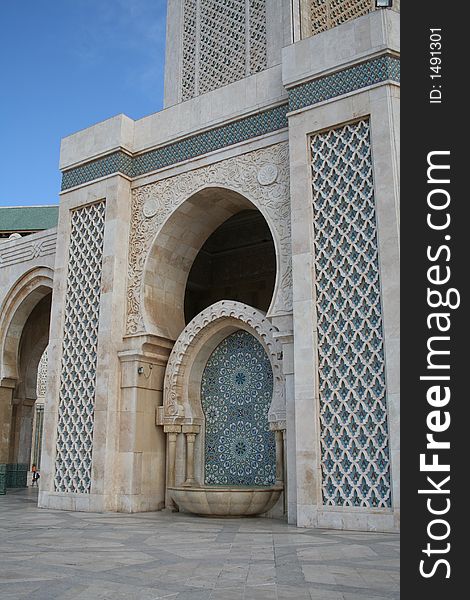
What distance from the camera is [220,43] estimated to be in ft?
31.0

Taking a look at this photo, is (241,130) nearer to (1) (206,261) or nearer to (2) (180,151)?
(2) (180,151)

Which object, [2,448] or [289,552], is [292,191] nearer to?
[289,552]

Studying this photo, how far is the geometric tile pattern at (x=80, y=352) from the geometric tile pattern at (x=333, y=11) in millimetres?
3715

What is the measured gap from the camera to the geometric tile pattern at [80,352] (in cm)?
739

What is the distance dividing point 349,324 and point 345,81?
7.96ft

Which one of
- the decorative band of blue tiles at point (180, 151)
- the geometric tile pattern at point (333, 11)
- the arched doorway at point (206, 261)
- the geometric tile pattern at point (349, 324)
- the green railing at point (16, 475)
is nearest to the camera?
the geometric tile pattern at point (349, 324)

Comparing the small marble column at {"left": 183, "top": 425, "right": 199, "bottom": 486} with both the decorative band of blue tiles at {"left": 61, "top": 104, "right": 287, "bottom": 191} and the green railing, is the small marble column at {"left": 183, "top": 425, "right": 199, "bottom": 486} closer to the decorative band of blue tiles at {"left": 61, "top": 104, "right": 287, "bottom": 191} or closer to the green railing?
the decorative band of blue tiles at {"left": 61, "top": 104, "right": 287, "bottom": 191}

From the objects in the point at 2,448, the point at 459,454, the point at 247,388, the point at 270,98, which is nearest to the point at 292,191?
the point at 270,98

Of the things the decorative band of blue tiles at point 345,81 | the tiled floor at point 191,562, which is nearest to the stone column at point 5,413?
the tiled floor at point 191,562

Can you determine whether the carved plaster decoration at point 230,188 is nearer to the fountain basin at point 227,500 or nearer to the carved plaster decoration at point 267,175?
the carved plaster decoration at point 267,175

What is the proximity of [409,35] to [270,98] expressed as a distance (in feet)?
15.6

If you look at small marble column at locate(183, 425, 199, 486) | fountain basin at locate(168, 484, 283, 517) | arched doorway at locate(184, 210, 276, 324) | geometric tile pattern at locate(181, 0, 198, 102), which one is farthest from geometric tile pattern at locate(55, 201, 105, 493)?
geometric tile pattern at locate(181, 0, 198, 102)

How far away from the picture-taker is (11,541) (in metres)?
4.61

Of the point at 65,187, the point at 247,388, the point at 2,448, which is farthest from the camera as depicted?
the point at 2,448
